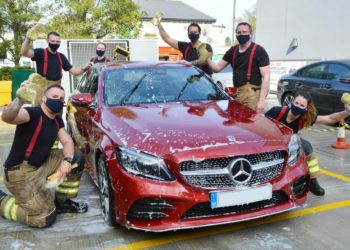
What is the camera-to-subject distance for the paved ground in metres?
3.51

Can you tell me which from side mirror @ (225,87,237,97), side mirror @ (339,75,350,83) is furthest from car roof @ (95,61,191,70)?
side mirror @ (339,75,350,83)

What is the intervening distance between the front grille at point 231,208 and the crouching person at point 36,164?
1.26 metres

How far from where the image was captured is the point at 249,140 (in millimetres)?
3533

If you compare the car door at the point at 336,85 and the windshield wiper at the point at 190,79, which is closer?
the windshield wiper at the point at 190,79

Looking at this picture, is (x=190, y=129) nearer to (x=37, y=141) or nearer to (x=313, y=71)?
(x=37, y=141)

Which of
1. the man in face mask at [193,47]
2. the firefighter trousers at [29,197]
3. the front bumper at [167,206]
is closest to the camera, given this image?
the front bumper at [167,206]

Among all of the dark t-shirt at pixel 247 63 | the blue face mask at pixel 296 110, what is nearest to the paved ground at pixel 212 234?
the blue face mask at pixel 296 110

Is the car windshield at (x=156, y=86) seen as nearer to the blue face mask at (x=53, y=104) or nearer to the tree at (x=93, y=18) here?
the blue face mask at (x=53, y=104)

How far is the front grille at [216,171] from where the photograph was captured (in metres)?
3.34

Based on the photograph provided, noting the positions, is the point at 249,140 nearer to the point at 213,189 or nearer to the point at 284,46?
the point at 213,189

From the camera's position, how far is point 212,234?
12.1ft

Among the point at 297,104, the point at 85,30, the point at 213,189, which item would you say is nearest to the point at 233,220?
the point at 213,189

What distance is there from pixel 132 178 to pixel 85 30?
21.0 metres

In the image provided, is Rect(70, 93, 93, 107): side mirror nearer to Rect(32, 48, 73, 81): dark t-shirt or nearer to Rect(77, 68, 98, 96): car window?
Rect(77, 68, 98, 96): car window
